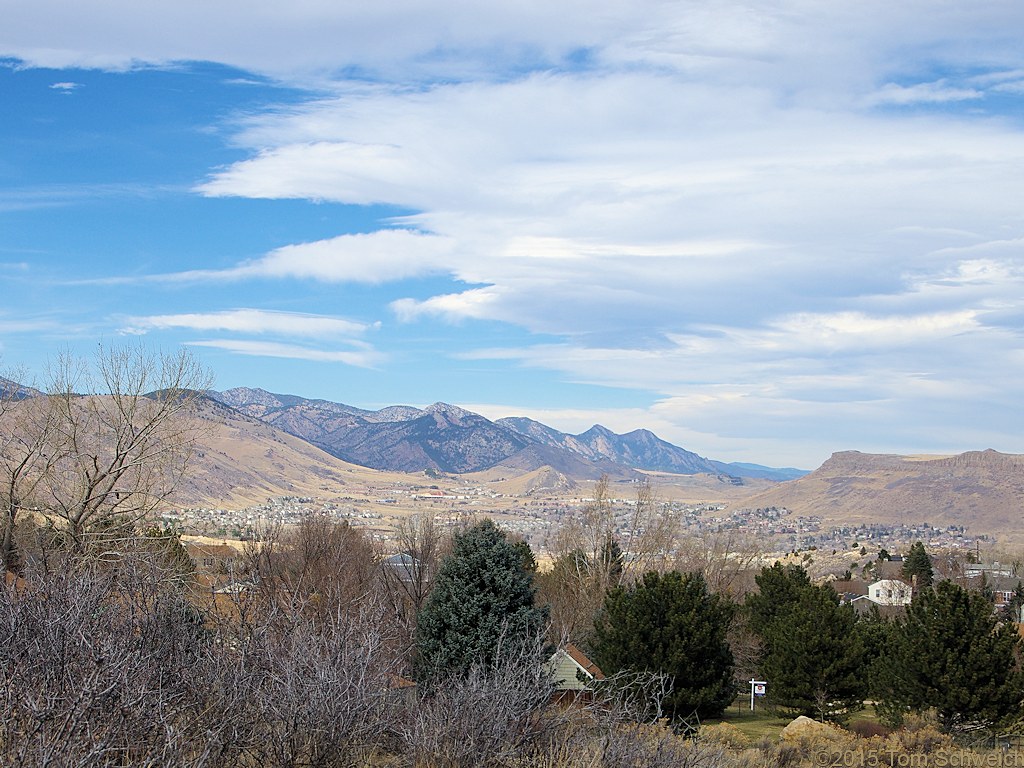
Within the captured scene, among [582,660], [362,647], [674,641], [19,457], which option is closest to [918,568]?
[582,660]

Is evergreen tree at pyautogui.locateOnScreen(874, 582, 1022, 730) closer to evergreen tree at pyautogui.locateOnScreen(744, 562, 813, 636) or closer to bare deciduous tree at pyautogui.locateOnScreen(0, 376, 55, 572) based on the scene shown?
evergreen tree at pyautogui.locateOnScreen(744, 562, 813, 636)

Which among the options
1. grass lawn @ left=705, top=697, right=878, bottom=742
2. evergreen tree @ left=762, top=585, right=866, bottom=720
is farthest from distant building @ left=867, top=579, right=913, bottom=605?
evergreen tree @ left=762, top=585, right=866, bottom=720

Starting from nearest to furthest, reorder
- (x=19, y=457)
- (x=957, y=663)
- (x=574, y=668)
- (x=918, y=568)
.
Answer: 1. (x=957, y=663)
2. (x=574, y=668)
3. (x=19, y=457)
4. (x=918, y=568)

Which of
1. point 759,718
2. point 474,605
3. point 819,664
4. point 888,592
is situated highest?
point 474,605

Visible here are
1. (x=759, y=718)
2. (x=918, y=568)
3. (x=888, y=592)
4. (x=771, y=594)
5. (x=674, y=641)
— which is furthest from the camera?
(x=918, y=568)

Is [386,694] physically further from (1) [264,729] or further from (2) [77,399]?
(2) [77,399]

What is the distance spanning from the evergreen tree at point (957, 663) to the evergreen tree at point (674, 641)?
4550mm

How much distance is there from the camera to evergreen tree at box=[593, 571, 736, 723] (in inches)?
973

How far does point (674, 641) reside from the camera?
25.0 metres

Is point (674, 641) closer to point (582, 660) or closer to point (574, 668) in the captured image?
point (574, 668)

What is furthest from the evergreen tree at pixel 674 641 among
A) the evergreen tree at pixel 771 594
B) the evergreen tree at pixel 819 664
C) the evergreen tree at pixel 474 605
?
the evergreen tree at pixel 771 594

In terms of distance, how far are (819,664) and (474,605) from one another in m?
14.8

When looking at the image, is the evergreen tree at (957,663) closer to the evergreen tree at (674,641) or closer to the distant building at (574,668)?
the evergreen tree at (674,641)

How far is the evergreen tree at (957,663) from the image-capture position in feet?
75.4
